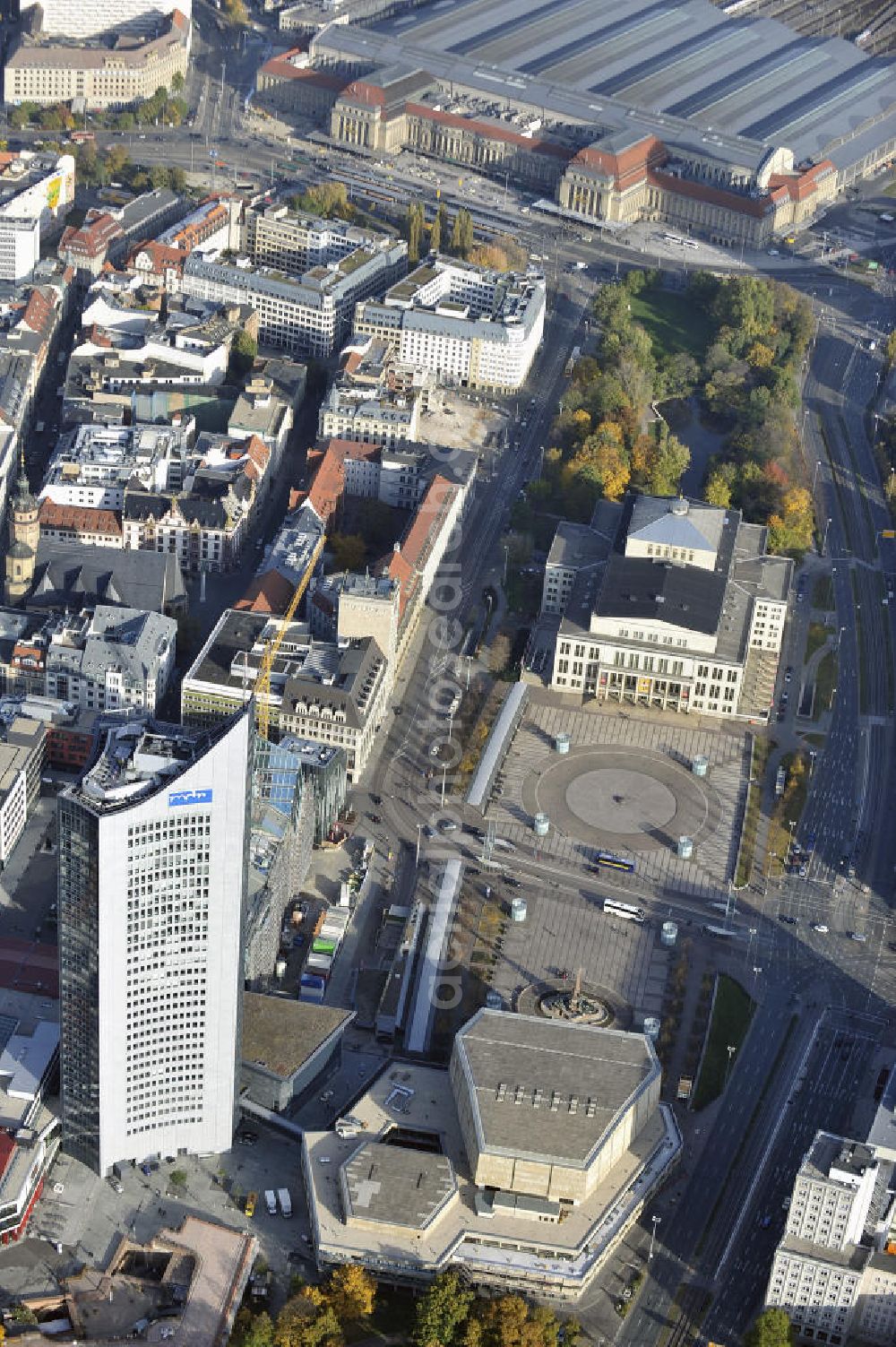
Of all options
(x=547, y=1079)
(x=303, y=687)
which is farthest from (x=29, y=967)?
(x=547, y=1079)

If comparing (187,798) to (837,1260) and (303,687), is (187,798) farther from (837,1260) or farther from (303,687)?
(303,687)

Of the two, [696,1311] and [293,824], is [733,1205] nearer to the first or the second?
[696,1311]

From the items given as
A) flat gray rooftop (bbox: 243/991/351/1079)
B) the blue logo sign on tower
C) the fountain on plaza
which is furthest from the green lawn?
the blue logo sign on tower

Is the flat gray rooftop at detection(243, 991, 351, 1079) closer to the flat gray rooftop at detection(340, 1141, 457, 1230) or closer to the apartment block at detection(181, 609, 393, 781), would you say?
the flat gray rooftop at detection(340, 1141, 457, 1230)

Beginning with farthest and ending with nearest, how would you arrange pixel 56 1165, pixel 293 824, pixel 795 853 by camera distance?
pixel 795 853 → pixel 293 824 → pixel 56 1165

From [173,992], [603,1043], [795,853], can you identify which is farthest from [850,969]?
[173,992]

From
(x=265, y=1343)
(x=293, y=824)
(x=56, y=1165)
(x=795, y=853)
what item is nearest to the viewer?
(x=265, y=1343)
